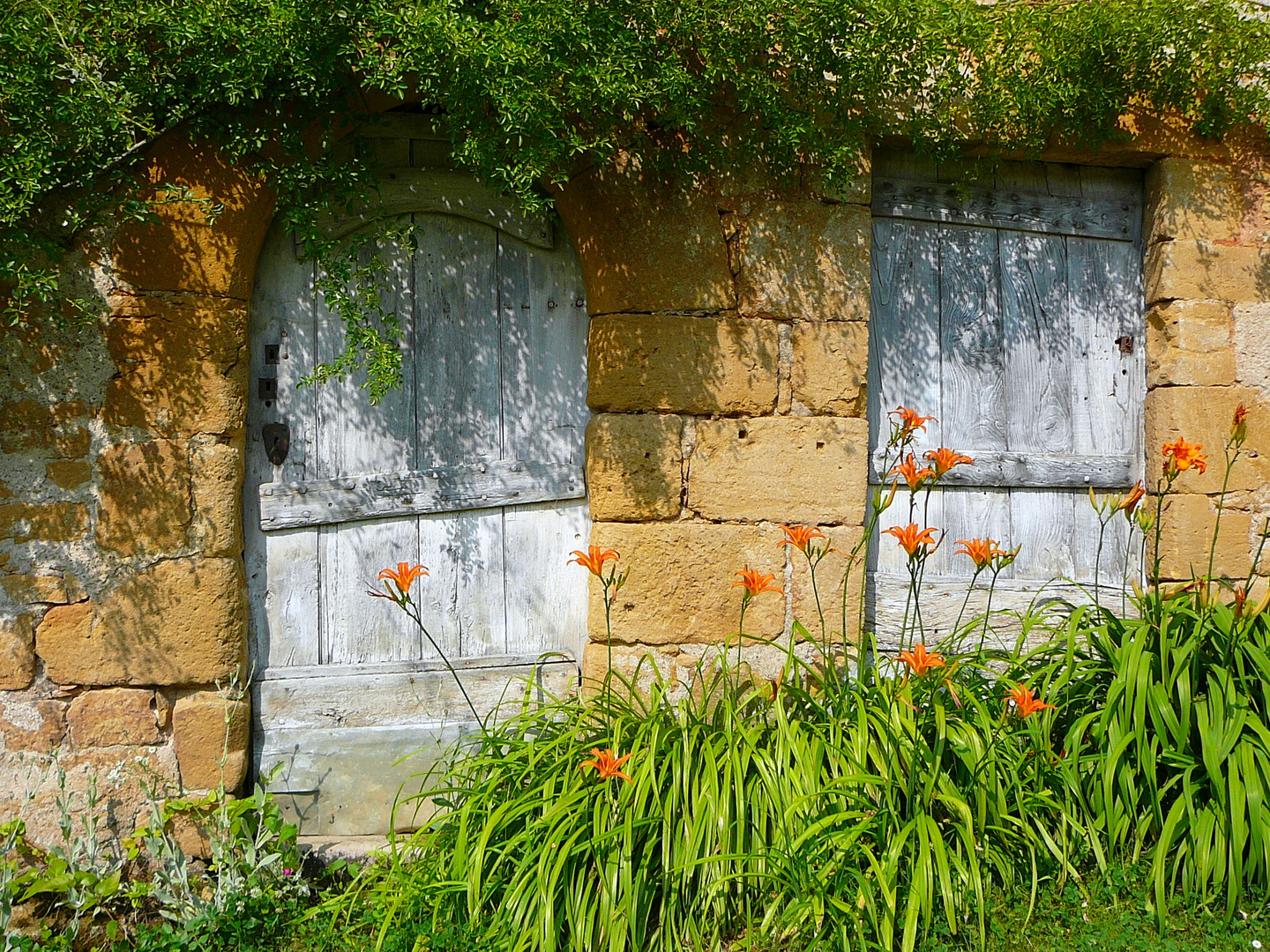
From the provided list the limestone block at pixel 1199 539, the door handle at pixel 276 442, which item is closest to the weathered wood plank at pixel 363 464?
the door handle at pixel 276 442

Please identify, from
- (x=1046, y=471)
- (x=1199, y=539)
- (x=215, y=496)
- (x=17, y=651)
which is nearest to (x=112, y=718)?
(x=17, y=651)

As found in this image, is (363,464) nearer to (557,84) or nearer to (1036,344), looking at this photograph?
(557,84)

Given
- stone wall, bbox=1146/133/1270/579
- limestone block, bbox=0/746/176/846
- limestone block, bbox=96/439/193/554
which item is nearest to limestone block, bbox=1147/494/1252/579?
stone wall, bbox=1146/133/1270/579

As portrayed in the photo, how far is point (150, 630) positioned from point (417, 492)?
0.89m

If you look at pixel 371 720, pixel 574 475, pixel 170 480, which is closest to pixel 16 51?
pixel 170 480

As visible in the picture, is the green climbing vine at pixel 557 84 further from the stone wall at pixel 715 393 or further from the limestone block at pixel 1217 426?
the limestone block at pixel 1217 426

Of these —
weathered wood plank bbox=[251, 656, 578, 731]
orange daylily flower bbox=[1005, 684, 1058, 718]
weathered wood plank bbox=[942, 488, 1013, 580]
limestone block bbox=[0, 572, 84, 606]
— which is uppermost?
weathered wood plank bbox=[942, 488, 1013, 580]

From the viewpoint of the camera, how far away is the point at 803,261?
2932 millimetres

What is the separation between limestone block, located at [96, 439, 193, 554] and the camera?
8.60 feet

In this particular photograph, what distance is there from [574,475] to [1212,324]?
2301 millimetres

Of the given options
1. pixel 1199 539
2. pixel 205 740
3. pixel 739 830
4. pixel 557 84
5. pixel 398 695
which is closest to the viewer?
pixel 739 830

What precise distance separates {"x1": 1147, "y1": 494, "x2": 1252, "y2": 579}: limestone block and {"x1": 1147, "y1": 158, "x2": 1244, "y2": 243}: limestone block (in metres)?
0.94

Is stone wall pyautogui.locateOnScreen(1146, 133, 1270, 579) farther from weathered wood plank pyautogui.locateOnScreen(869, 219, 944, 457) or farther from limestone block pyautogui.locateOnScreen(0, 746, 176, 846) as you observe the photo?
limestone block pyautogui.locateOnScreen(0, 746, 176, 846)

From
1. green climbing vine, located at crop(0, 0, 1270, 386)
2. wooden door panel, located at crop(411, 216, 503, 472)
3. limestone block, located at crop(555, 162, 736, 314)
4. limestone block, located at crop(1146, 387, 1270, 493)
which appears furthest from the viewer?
limestone block, located at crop(1146, 387, 1270, 493)
